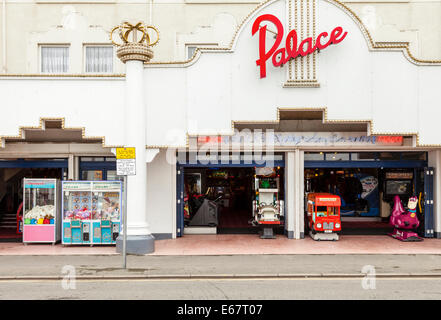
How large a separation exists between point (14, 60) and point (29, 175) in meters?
6.01

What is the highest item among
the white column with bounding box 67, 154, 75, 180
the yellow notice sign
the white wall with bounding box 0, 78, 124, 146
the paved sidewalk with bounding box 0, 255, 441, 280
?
the white wall with bounding box 0, 78, 124, 146

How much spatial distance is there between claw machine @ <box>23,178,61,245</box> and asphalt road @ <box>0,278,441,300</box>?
184 inches

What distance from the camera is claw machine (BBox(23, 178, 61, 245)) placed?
14.7m

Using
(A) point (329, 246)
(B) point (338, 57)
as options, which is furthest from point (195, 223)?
(B) point (338, 57)

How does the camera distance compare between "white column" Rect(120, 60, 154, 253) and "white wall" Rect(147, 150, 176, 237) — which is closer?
"white column" Rect(120, 60, 154, 253)

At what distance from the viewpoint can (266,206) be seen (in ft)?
51.0

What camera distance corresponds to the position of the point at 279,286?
9.51 m

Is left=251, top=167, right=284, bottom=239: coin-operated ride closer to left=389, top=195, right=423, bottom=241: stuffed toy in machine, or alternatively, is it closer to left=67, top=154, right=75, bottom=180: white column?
left=389, top=195, right=423, bottom=241: stuffed toy in machine

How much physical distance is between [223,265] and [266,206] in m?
4.49

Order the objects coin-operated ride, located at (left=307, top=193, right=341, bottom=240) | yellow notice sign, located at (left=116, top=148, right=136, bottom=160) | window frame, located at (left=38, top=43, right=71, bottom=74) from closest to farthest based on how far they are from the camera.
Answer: yellow notice sign, located at (left=116, top=148, right=136, bottom=160)
coin-operated ride, located at (left=307, top=193, right=341, bottom=240)
window frame, located at (left=38, top=43, right=71, bottom=74)

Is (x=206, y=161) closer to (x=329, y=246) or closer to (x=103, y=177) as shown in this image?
(x=103, y=177)

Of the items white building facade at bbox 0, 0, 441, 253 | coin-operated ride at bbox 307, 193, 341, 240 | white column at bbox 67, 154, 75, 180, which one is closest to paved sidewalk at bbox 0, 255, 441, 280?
white building facade at bbox 0, 0, 441, 253

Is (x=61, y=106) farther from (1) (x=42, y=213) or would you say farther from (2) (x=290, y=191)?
(2) (x=290, y=191)

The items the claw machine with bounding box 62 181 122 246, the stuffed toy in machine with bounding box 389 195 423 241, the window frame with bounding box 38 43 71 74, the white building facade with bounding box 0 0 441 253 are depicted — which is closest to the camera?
the white building facade with bounding box 0 0 441 253
